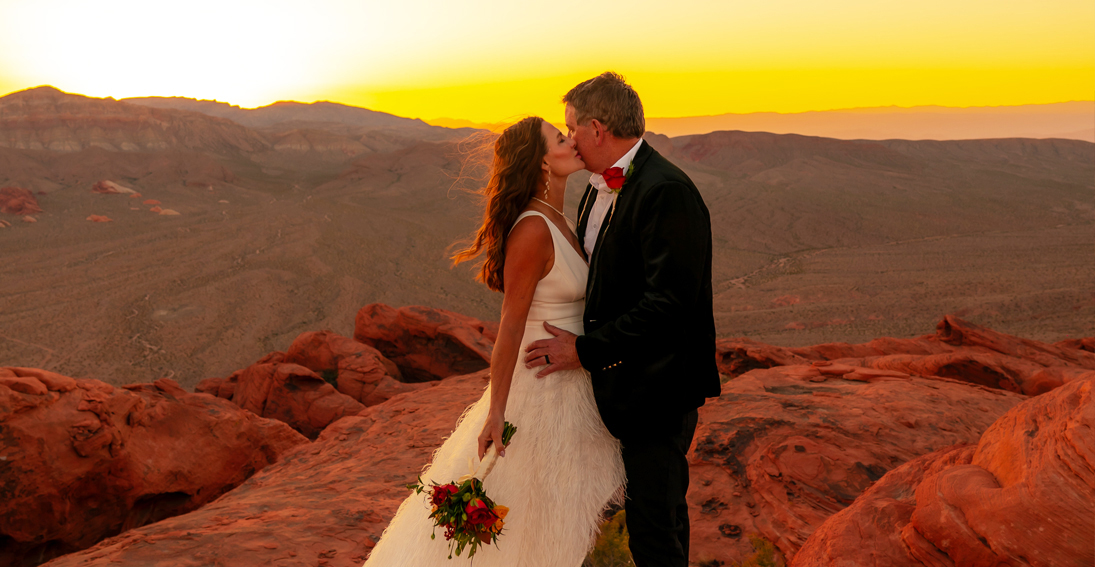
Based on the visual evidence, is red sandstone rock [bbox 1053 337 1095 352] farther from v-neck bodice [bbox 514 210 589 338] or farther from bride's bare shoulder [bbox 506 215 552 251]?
bride's bare shoulder [bbox 506 215 552 251]

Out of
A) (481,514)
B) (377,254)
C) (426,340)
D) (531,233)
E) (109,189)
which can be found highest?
(109,189)

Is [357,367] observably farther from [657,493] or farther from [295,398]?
[657,493]

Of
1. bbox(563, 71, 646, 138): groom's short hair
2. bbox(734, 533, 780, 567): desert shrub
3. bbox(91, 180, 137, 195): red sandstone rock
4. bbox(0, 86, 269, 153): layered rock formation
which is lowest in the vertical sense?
bbox(734, 533, 780, 567): desert shrub

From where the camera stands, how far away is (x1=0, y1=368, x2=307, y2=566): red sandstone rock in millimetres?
5199

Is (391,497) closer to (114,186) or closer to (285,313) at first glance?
(285,313)

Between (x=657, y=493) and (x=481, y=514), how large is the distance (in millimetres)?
673

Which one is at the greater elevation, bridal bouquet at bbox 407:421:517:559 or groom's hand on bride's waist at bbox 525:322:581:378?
groom's hand on bride's waist at bbox 525:322:581:378

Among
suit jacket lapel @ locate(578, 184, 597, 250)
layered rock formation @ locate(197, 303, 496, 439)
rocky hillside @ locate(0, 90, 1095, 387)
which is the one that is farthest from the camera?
rocky hillside @ locate(0, 90, 1095, 387)

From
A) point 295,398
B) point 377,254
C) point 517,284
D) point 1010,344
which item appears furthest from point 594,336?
point 377,254

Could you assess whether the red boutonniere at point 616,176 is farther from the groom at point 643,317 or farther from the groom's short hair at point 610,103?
the groom's short hair at point 610,103

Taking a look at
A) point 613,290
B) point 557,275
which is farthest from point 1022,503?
point 557,275

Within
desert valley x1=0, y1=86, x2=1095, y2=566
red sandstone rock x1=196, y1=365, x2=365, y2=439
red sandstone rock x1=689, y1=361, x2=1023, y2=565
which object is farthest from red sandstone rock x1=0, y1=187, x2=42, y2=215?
red sandstone rock x1=689, y1=361, x2=1023, y2=565

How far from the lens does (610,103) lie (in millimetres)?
2174

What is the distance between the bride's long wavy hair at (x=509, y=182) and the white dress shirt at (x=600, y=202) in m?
0.25
